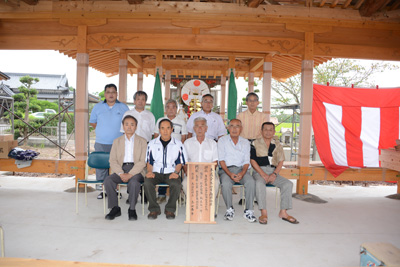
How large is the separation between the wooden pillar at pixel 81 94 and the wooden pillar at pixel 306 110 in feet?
12.3

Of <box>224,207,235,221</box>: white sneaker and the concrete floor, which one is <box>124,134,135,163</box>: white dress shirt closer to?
the concrete floor

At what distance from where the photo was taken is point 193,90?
913 centimetres

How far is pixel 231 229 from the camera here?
3186 millimetres

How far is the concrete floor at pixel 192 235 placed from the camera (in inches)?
97.5

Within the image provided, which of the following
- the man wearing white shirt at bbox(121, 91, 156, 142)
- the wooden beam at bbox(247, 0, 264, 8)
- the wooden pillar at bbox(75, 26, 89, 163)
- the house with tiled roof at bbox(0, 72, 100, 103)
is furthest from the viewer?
the house with tiled roof at bbox(0, 72, 100, 103)

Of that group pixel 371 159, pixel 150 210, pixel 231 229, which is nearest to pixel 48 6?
pixel 150 210

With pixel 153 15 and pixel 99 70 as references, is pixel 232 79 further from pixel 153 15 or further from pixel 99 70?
pixel 99 70

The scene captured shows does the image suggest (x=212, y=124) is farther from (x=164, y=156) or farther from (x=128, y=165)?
(x=128, y=165)

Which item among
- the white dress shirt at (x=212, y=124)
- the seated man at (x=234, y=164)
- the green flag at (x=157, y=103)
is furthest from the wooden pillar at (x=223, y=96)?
the seated man at (x=234, y=164)

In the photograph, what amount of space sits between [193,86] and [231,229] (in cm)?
655

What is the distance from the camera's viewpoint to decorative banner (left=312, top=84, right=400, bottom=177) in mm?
5109

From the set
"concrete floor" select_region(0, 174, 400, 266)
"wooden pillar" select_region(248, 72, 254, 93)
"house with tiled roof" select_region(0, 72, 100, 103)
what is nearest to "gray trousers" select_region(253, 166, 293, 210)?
"concrete floor" select_region(0, 174, 400, 266)

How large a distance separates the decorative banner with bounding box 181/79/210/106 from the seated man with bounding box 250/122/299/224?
5.37m

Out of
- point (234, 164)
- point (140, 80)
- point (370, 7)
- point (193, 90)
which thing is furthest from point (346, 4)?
point (140, 80)
